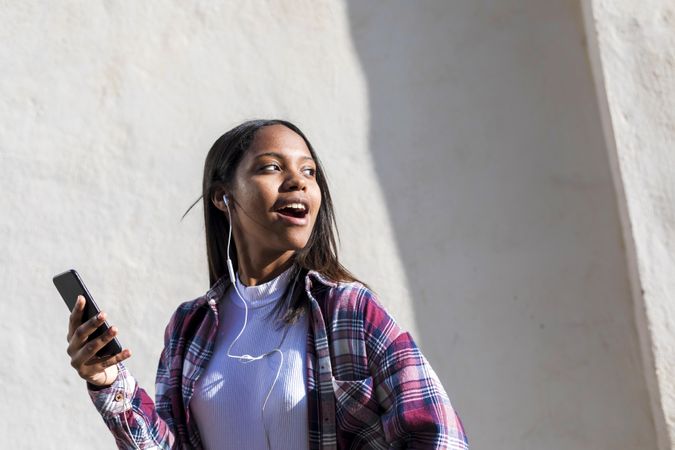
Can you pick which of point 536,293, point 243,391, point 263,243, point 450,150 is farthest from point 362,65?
point 243,391

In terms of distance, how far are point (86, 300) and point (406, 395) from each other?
1.86 ft

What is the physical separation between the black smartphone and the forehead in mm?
464

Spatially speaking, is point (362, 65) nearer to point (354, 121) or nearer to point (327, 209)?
point (354, 121)

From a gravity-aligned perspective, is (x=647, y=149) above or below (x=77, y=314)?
below

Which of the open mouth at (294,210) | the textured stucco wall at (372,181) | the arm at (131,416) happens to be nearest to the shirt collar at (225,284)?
the open mouth at (294,210)

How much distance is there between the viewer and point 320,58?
3.87 meters

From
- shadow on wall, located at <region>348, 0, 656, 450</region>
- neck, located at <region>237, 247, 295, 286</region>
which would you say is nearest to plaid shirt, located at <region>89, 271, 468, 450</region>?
neck, located at <region>237, 247, 295, 286</region>

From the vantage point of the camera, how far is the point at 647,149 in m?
3.50

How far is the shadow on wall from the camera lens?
357 centimetres

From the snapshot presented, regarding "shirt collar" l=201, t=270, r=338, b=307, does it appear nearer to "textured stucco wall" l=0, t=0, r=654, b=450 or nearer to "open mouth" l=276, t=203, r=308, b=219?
"open mouth" l=276, t=203, r=308, b=219

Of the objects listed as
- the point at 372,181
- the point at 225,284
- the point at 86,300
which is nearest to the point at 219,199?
the point at 225,284

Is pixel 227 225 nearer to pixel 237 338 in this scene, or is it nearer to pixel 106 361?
pixel 237 338

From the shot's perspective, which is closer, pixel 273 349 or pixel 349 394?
pixel 349 394

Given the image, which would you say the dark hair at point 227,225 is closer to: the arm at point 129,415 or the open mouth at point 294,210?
the open mouth at point 294,210
